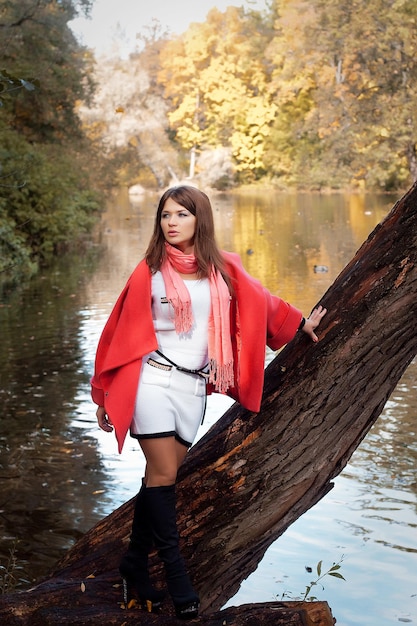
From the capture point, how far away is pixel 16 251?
16.9m

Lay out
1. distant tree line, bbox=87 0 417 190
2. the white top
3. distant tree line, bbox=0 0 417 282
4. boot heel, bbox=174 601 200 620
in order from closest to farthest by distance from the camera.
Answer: boot heel, bbox=174 601 200 620 < the white top < distant tree line, bbox=0 0 417 282 < distant tree line, bbox=87 0 417 190

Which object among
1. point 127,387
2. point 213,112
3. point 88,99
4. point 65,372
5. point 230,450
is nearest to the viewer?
point 127,387

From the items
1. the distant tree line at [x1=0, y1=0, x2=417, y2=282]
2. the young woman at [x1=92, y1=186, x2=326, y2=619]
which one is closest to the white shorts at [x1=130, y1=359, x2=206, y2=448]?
the young woman at [x1=92, y1=186, x2=326, y2=619]

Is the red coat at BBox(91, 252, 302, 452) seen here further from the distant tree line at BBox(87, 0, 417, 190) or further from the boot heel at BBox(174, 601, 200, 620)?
the distant tree line at BBox(87, 0, 417, 190)

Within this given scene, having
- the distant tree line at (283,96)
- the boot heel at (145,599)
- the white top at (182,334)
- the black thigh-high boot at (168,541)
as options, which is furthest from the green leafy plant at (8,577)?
the distant tree line at (283,96)

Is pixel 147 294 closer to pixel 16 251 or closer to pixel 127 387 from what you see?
pixel 127 387

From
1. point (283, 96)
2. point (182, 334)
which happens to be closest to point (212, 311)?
→ point (182, 334)

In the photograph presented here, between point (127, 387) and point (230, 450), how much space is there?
46cm

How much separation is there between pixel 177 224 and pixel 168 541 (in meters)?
1.00

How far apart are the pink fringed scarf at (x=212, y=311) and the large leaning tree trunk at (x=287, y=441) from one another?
0.23 m

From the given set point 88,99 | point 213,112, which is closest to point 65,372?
point 88,99

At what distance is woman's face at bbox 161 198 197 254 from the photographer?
3197 mm

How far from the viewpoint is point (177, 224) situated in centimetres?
320

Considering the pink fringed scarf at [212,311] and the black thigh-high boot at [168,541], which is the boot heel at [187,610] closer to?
the black thigh-high boot at [168,541]
